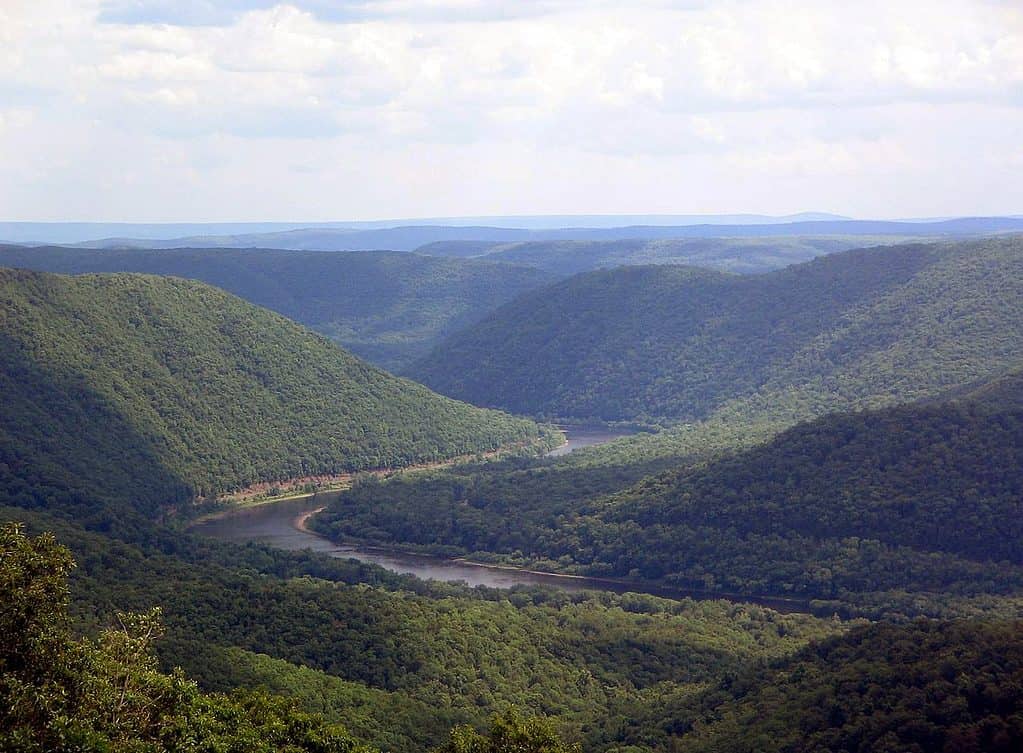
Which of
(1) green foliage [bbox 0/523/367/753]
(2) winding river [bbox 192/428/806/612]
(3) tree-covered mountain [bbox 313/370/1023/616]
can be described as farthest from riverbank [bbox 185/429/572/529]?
(1) green foliage [bbox 0/523/367/753]

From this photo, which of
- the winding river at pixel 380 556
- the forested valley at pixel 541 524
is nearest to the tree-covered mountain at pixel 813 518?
the forested valley at pixel 541 524

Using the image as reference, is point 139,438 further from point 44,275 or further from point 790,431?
point 790,431

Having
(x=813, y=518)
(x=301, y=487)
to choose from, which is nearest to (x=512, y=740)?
(x=813, y=518)

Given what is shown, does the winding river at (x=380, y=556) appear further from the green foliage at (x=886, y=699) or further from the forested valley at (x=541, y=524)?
the green foliage at (x=886, y=699)

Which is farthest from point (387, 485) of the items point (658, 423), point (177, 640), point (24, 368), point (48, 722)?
point (48, 722)

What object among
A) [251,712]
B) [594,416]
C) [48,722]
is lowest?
[594,416]

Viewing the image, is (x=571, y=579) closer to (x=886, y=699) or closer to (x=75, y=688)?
(x=886, y=699)
